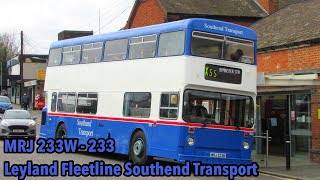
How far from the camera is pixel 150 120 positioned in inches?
558

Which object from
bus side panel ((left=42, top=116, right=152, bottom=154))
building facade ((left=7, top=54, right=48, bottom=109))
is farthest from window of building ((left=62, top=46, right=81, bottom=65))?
building facade ((left=7, top=54, right=48, bottom=109))

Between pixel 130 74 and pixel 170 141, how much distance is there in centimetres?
297

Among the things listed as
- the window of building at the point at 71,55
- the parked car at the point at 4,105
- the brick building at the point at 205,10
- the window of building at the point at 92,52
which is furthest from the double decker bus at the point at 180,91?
the parked car at the point at 4,105

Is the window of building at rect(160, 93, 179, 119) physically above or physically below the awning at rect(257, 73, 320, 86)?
below

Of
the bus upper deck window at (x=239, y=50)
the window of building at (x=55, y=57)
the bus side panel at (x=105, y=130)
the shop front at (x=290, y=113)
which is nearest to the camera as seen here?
the bus upper deck window at (x=239, y=50)

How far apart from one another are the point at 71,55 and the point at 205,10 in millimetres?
10799

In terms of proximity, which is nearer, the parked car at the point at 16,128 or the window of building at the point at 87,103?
the window of building at the point at 87,103

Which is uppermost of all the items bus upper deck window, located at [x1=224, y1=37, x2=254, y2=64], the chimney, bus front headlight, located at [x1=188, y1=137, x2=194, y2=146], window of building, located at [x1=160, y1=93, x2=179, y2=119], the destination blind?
the chimney

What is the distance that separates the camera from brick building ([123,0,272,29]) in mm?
26580

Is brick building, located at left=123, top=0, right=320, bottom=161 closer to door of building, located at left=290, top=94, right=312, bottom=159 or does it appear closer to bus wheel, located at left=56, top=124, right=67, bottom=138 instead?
door of building, located at left=290, top=94, right=312, bottom=159

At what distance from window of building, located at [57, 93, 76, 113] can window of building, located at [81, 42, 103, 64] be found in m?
1.53

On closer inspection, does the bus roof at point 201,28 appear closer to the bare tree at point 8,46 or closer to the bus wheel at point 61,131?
the bus wheel at point 61,131

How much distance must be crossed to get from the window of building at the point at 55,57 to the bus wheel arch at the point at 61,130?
95.0 inches

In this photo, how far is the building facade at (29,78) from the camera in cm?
5212
